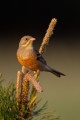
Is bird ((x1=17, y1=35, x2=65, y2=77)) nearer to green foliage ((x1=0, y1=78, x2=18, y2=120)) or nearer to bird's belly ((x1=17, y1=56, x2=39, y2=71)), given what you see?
bird's belly ((x1=17, y1=56, x2=39, y2=71))

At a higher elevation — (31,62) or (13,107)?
(31,62)

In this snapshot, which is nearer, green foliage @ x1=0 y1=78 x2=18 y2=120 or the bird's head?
green foliage @ x1=0 y1=78 x2=18 y2=120

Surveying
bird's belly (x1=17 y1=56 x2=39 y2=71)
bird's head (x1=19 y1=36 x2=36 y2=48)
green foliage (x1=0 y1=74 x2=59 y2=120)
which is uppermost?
bird's head (x1=19 y1=36 x2=36 y2=48)

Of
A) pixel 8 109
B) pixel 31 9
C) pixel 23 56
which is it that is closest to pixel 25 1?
pixel 31 9

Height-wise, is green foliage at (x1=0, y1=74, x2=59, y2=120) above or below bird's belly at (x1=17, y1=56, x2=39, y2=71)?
below

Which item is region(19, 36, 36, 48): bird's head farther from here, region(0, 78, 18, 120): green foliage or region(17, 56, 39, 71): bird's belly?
region(0, 78, 18, 120): green foliage

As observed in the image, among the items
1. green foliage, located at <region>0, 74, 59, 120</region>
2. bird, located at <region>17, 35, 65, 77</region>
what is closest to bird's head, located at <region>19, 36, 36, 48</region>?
bird, located at <region>17, 35, 65, 77</region>

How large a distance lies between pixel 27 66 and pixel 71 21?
2.92 m

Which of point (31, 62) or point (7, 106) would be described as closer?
point (7, 106)

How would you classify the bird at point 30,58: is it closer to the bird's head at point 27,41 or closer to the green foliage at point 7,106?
the bird's head at point 27,41

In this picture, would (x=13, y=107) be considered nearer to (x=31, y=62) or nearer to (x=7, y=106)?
(x=7, y=106)

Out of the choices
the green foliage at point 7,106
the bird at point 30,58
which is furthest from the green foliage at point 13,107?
the bird at point 30,58

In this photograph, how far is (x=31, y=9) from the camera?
423cm

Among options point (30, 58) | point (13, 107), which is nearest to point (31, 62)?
point (30, 58)
